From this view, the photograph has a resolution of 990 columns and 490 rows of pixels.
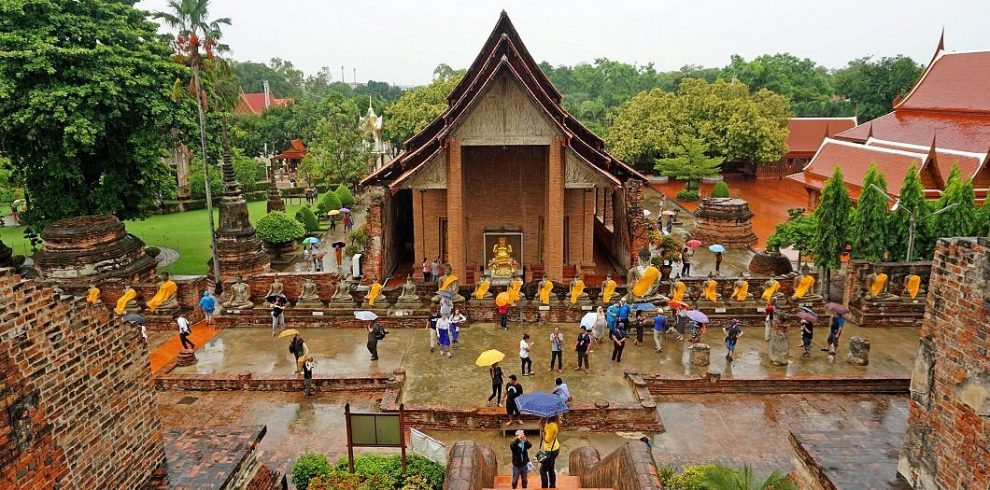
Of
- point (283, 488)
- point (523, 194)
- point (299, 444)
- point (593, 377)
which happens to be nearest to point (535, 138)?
point (523, 194)

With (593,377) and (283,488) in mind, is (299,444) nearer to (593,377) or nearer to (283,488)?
(283,488)

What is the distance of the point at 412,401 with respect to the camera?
1531cm

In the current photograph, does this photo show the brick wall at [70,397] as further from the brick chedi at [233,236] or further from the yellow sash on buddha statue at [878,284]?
the yellow sash on buddha statue at [878,284]

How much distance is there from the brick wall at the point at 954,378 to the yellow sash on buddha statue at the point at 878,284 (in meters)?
13.2

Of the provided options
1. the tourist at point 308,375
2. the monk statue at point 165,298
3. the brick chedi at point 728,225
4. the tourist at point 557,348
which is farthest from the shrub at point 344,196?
the tourist at point 557,348

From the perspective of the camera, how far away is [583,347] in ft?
54.3

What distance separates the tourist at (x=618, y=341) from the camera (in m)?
17.1

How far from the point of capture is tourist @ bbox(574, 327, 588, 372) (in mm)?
16453

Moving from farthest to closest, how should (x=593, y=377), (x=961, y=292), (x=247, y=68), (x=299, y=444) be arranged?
(x=247, y=68) < (x=593, y=377) < (x=299, y=444) < (x=961, y=292)

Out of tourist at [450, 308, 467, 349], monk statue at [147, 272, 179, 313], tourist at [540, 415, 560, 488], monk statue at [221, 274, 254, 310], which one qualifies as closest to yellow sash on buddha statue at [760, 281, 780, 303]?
tourist at [450, 308, 467, 349]

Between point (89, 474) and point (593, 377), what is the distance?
451 inches

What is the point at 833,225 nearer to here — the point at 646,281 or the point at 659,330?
the point at 646,281

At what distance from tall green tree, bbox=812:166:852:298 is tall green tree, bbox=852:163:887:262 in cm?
48

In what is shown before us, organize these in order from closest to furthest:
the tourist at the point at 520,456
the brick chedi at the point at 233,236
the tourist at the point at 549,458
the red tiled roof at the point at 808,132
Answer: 1. the tourist at the point at 520,456
2. the tourist at the point at 549,458
3. the brick chedi at the point at 233,236
4. the red tiled roof at the point at 808,132
